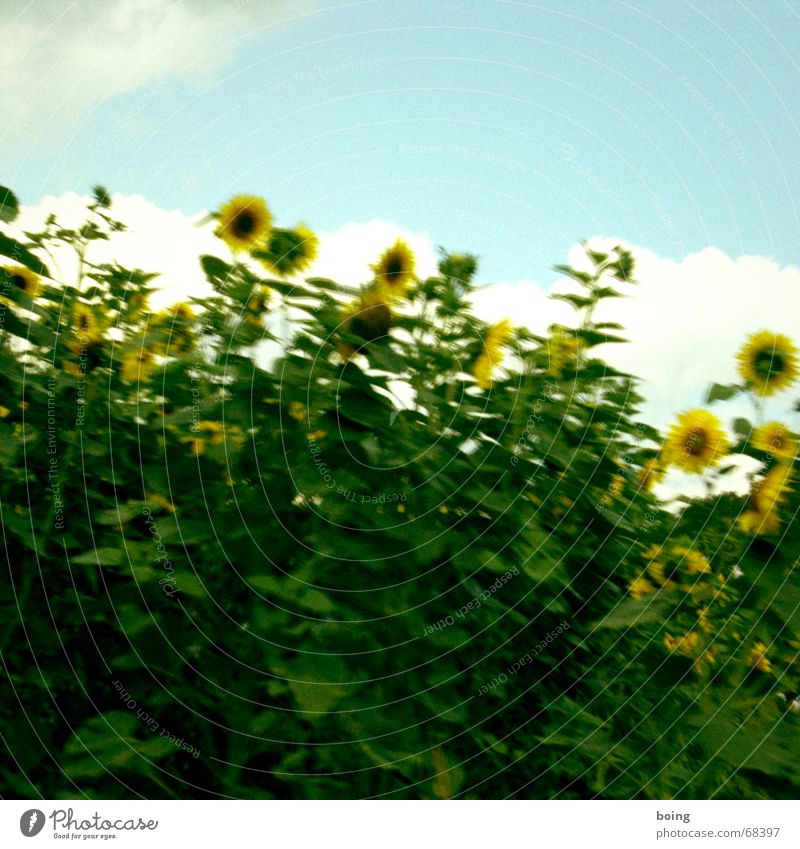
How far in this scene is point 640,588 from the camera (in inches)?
66.2

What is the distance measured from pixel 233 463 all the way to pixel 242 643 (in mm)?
314

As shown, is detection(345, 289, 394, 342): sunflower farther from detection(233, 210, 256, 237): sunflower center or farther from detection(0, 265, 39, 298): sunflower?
detection(0, 265, 39, 298): sunflower

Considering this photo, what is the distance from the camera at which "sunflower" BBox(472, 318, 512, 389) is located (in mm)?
1594

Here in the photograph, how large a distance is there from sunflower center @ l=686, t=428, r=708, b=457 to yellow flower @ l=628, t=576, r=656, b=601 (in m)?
0.29

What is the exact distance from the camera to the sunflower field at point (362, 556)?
1.45 metres

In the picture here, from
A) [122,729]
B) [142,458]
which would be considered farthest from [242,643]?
[142,458]

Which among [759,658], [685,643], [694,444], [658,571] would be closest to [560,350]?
[694,444]

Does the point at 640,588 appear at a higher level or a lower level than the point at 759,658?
higher

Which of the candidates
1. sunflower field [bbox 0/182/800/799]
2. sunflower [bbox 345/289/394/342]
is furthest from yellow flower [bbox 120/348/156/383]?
sunflower [bbox 345/289/394/342]

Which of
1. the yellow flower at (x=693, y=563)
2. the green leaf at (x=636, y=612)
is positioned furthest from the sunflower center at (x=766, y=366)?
the green leaf at (x=636, y=612)

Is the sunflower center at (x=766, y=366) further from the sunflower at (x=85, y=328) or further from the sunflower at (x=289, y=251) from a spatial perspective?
the sunflower at (x=85, y=328)

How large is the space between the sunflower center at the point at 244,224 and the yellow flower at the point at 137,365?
0.29 metres

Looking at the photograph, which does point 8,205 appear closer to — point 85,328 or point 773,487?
point 85,328

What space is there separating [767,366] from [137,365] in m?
1.32
